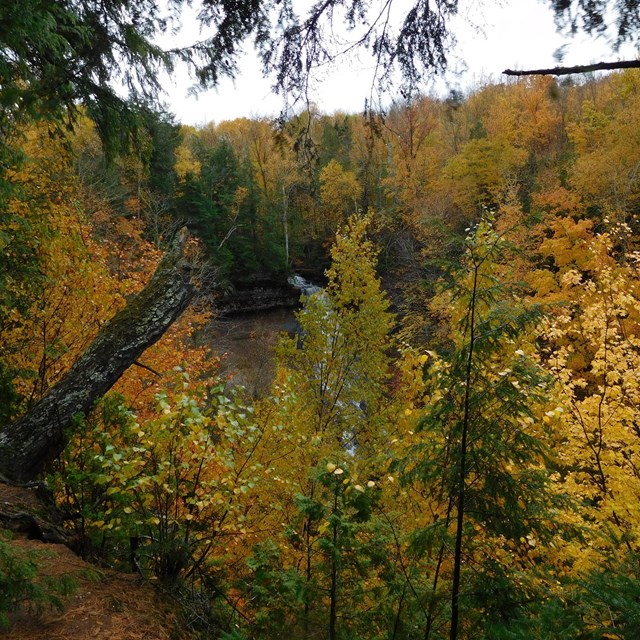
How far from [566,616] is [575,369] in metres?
13.0

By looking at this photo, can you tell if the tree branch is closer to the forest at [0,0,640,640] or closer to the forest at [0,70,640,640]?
the forest at [0,0,640,640]

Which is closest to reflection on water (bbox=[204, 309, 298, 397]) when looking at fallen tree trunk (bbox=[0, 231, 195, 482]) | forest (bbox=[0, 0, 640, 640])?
forest (bbox=[0, 0, 640, 640])

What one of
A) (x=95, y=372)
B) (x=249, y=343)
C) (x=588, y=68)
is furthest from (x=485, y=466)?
(x=249, y=343)

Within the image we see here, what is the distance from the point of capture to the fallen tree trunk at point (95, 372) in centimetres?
360

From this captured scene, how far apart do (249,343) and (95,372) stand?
22.6 meters

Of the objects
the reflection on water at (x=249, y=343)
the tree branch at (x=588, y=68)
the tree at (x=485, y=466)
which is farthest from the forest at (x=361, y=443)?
the reflection on water at (x=249, y=343)

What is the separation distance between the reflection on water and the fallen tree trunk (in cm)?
1340

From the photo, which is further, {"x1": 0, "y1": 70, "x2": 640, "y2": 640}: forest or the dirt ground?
{"x1": 0, "y1": 70, "x2": 640, "y2": 640}: forest

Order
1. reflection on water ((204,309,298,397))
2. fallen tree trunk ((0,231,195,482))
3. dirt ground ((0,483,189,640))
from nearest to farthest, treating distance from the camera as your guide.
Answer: dirt ground ((0,483,189,640)) → fallen tree trunk ((0,231,195,482)) → reflection on water ((204,309,298,397))

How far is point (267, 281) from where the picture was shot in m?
31.6

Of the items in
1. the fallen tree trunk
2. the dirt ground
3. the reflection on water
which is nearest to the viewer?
the dirt ground

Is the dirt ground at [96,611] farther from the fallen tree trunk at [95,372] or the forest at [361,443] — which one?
the fallen tree trunk at [95,372]

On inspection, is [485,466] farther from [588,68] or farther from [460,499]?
[588,68]

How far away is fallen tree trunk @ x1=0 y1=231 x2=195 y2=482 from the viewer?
3596 millimetres
